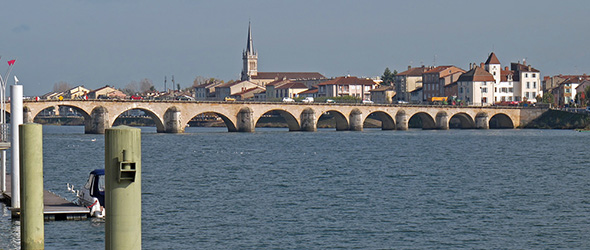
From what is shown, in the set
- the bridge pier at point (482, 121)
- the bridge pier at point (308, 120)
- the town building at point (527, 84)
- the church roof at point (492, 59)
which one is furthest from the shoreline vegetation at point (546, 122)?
the bridge pier at point (308, 120)

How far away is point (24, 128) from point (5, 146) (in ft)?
24.3

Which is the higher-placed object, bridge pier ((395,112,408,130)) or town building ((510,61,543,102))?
town building ((510,61,543,102))

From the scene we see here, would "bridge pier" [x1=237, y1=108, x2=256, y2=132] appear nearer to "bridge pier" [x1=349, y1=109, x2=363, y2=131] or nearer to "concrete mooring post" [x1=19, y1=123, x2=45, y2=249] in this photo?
"bridge pier" [x1=349, y1=109, x2=363, y2=131]

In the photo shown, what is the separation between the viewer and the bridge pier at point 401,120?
5743 inches

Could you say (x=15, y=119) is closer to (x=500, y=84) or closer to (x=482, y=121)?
(x=482, y=121)

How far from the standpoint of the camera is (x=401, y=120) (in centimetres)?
→ 14612

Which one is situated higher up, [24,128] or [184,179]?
[24,128]

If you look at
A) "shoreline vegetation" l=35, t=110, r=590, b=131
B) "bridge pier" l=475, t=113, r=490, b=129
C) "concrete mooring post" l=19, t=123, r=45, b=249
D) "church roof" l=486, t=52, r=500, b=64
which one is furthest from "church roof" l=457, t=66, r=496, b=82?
"concrete mooring post" l=19, t=123, r=45, b=249

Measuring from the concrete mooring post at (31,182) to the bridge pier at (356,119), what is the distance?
386 ft

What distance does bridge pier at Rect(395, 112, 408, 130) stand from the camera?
146 m

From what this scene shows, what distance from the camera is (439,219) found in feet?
117

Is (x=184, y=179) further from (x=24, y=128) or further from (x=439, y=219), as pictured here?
(x=24, y=128)

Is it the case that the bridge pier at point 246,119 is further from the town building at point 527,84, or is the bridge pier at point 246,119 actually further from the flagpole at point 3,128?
the flagpole at point 3,128

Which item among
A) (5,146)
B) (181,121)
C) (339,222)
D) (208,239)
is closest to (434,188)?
(339,222)
